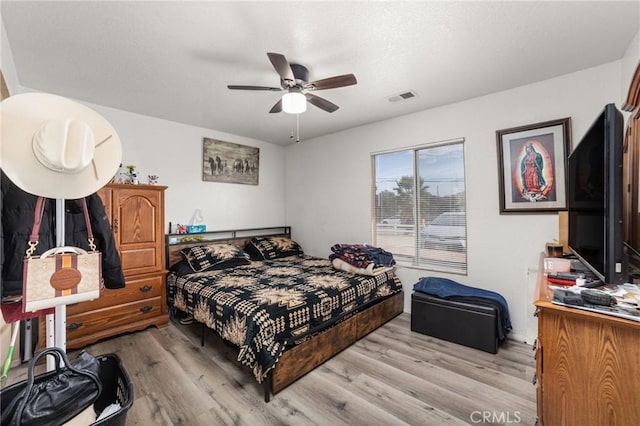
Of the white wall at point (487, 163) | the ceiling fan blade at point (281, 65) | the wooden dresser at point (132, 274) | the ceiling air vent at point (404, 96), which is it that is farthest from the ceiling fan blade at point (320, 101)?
the wooden dresser at point (132, 274)

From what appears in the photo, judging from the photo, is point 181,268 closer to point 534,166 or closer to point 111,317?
point 111,317

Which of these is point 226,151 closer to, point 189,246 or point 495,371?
point 189,246

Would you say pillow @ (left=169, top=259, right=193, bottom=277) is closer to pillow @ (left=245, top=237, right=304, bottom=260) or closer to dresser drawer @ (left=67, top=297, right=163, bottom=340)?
dresser drawer @ (left=67, top=297, right=163, bottom=340)

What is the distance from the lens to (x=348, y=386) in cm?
204

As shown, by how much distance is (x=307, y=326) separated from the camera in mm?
2176

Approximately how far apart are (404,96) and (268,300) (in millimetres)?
2477

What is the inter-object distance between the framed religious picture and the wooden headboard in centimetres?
339

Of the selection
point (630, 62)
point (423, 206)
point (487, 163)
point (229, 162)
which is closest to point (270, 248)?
point (229, 162)

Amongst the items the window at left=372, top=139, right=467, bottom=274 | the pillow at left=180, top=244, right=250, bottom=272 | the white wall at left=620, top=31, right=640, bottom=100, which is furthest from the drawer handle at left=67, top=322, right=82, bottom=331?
the white wall at left=620, top=31, right=640, bottom=100

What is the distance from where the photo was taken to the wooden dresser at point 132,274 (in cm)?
261

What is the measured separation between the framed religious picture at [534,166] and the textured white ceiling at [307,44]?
488 mm

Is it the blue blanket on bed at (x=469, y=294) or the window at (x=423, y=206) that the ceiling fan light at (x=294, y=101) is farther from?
the blue blanket on bed at (x=469, y=294)

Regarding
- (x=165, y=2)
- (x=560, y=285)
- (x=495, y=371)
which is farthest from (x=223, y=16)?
(x=495, y=371)

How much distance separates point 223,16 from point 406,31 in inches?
47.8
